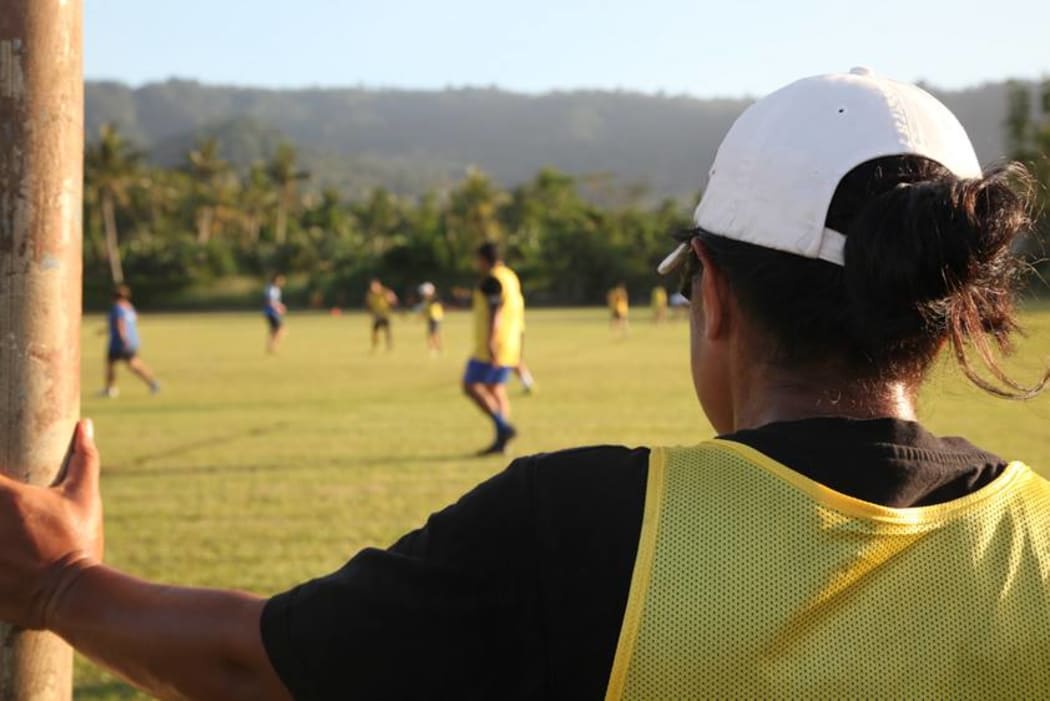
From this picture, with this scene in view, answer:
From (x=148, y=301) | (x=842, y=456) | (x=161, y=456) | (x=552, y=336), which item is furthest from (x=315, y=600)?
(x=148, y=301)

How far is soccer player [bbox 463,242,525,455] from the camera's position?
12.2m

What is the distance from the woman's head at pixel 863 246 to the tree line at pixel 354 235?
69072 mm

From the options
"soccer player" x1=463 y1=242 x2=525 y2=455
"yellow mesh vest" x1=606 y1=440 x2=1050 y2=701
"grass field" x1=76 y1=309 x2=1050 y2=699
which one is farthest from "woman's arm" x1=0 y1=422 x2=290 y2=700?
"soccer player" x1=463 y1=242 x2=525 y2=455

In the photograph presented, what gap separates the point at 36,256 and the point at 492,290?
10.6 meters

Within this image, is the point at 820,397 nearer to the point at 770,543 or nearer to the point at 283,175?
the point at 770,543

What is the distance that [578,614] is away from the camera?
4.74ft

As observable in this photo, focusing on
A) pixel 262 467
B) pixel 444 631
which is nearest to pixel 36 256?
pixel 444 631

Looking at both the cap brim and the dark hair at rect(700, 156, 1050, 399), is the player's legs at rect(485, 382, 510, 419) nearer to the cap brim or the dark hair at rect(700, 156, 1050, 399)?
the cap brim

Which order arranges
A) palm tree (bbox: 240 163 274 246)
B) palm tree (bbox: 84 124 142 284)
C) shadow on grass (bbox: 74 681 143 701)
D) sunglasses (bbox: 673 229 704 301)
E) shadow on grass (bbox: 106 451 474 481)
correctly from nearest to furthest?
sunglasses (bbox: 673 229 704 301) → shadow on grass (bbox: 74 681 143 701) → shadow on grass (bbox: 106 451 474 481) → palm tree (bbox: 84 124 142 284) → palm tree (bbox: 240 163 274 246)

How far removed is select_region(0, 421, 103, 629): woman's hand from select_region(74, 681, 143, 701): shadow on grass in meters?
3.73

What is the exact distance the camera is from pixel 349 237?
3548 inches

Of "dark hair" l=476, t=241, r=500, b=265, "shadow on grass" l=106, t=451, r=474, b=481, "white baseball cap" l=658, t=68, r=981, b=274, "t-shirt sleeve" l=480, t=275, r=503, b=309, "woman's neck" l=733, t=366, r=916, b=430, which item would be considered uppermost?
"white baseball cap" l=658, t=68, r=981, b=274

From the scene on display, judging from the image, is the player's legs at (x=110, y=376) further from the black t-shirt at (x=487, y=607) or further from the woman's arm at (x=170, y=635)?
the black t-shirt at (x=487, y=607)

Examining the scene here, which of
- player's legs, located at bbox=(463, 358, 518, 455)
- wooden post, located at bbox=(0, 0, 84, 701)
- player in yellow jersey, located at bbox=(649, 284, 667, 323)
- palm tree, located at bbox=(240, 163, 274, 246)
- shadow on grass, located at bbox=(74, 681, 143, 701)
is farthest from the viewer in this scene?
palm tree, located at bbox=(240, 163, 274, 246)
